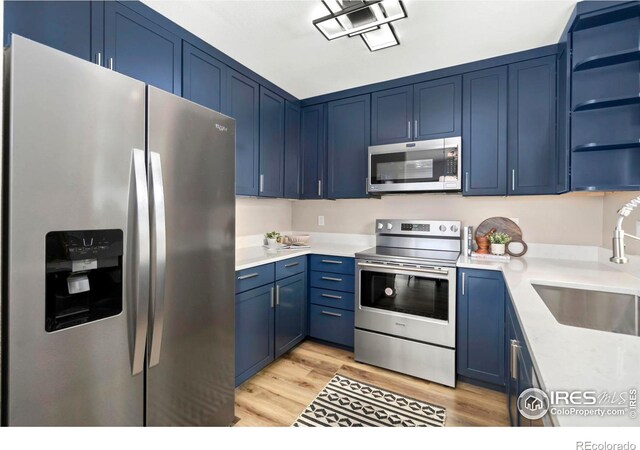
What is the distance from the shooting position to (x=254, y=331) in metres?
2.21

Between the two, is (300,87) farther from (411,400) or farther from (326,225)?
(411,400)

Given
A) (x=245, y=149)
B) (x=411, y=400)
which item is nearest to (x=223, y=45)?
(x=245, y=149)

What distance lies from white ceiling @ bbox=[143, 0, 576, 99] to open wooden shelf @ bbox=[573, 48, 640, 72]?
313mm

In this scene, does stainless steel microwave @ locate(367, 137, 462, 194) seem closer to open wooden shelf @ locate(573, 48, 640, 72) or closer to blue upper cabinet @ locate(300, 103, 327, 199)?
blue upper cabinet @ locate(300, 103, 327, 199)

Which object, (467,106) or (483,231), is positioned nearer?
(467,106)

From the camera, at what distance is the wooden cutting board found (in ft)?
8.32

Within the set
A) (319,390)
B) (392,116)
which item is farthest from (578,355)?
(392,116)

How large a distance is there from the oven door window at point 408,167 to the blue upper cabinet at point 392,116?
0.18 metres

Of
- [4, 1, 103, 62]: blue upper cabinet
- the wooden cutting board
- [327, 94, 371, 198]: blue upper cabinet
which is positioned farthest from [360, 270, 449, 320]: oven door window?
[4, 1, 103, 62]: blue upper cabinet

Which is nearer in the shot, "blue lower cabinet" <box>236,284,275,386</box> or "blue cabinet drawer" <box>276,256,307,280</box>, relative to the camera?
"blue lower cabinet" <box>236,284,275,386</box>

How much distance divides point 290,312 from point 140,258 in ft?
5.36

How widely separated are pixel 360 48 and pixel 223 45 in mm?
1001

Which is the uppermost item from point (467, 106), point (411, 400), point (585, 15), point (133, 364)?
point (585, 15)

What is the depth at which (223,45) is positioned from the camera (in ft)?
7.09
